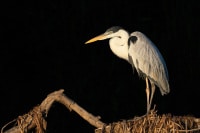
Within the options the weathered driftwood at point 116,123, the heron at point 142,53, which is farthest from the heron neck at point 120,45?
the weathered driftwood at point 116,123

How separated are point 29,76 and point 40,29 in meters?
0.43

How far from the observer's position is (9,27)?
20.5 ft

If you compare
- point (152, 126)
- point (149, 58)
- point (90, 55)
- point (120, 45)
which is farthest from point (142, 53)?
point (152, 126)

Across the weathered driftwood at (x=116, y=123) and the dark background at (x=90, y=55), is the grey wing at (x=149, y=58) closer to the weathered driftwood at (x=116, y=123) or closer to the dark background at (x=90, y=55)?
the dark background at (x=90, y=55)

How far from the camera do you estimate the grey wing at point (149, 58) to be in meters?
5.27

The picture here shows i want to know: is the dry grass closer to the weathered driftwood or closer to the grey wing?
the weathered driftwood

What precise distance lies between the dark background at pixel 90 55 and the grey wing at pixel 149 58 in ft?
3.63

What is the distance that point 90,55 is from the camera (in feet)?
21.3

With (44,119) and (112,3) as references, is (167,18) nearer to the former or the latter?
(112,3)

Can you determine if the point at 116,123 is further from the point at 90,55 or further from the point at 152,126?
the point at 90,55

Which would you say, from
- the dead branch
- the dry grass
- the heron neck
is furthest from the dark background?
the dry grass

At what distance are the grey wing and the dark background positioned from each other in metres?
1.11

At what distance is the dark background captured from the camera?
6.30 metres

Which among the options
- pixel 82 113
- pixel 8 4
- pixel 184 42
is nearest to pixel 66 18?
pixel 8 4
